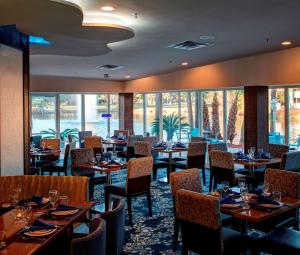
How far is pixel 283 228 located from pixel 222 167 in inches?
114

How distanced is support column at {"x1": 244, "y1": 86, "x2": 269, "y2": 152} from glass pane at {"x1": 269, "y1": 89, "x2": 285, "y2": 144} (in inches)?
8.3

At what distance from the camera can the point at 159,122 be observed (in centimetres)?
1267

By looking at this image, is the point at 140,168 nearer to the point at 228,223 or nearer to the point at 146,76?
the point at 228,223

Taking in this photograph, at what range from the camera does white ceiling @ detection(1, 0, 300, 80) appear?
4.49m

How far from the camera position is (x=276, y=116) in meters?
8.92

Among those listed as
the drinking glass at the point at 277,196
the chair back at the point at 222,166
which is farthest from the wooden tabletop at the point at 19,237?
the chair back at the point at 222,166

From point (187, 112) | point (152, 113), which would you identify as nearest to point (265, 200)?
point (187, 112)

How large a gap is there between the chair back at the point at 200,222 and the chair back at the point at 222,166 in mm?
3113

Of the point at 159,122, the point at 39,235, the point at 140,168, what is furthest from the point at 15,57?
the point at 159,122

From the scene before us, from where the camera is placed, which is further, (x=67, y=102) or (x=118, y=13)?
(x=67, y=102)

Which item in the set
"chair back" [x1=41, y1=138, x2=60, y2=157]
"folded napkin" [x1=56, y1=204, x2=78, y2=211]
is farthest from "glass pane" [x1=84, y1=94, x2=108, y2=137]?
"folded napkin" [x1=56, y1=204, x2=78, y2=211]

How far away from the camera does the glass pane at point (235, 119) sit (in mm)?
9825

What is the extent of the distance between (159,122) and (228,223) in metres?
8.53

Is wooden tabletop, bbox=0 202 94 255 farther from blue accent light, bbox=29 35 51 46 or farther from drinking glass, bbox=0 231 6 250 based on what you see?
blue accent light, bbox=29 35 51 46
